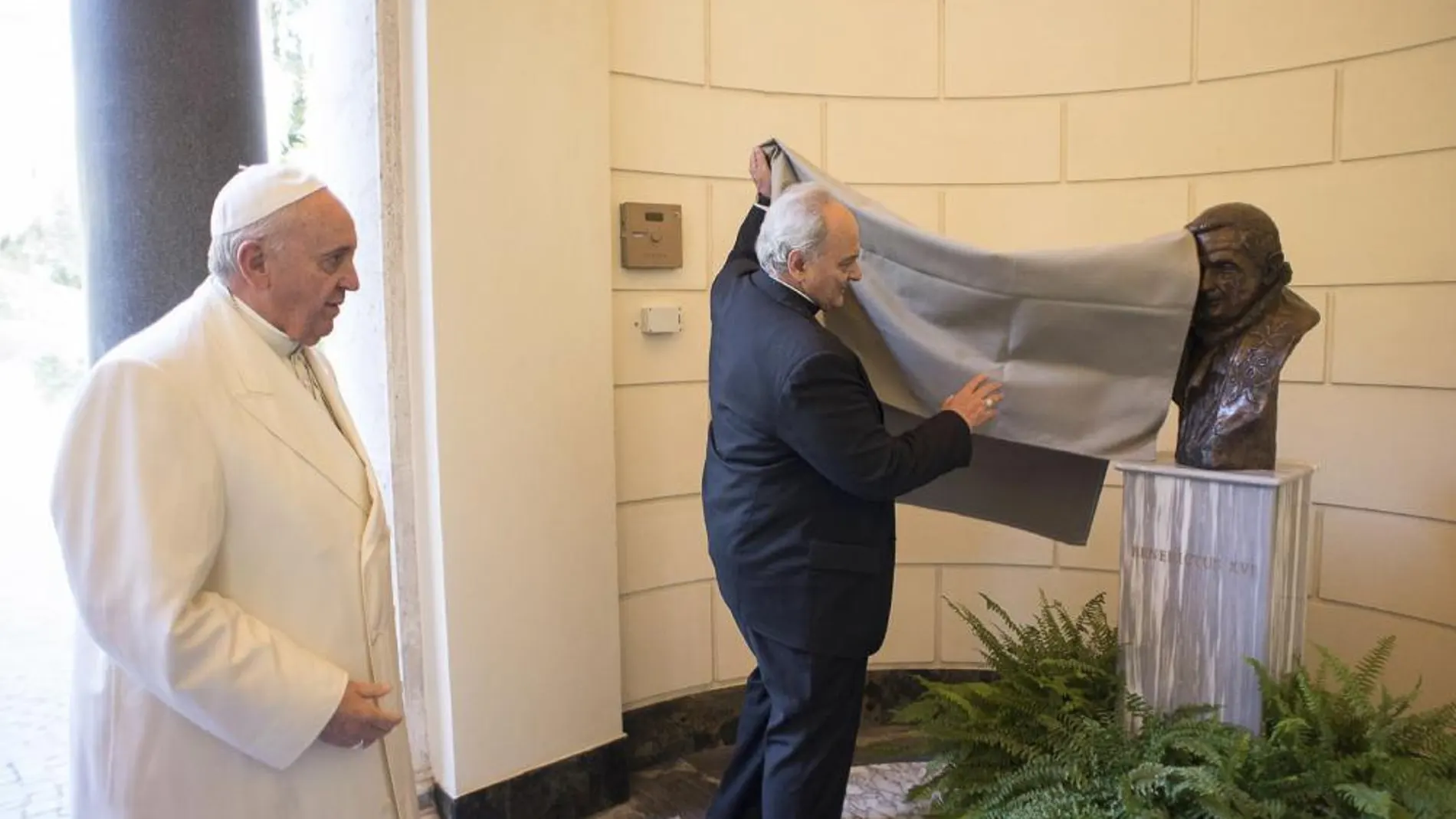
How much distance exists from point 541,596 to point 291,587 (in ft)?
4.23

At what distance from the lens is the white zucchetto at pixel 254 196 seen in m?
1.31

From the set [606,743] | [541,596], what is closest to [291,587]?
[541,596]

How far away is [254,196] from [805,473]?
1.14 meters

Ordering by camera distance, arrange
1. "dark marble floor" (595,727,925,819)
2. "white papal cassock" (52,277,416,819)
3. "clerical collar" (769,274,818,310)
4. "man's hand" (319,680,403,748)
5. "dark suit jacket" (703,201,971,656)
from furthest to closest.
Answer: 1. "dark marble floor" (595,727,925,819)
2. "clerical collar" (769,274,818,310)
3. "dark suit jacket" (703,201,971,656)
4. "man's hand" (319,680,403,748)
5. "white papal cassock" (52,277,416,819)

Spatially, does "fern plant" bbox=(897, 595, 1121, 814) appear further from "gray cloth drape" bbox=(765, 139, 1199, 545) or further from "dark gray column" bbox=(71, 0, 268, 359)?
"dark gray column" bbox=(71, 0, 268, 359)

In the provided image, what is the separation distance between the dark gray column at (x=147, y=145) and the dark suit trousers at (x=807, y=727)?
1.48m

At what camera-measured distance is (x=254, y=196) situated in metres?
1.31

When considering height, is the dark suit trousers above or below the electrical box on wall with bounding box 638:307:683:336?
below

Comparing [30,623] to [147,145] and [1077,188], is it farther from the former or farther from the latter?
[1077,188]

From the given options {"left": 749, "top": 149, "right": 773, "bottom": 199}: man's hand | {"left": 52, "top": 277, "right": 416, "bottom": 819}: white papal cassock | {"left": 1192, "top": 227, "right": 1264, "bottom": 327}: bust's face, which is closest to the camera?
{"left": 52, "top": 277, "right": 416, "bottom": 819}: white papal cassock

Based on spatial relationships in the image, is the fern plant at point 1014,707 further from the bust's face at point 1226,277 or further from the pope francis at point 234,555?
the pope francis at point 234,555

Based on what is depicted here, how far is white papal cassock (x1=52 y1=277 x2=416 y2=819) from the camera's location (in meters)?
1.17

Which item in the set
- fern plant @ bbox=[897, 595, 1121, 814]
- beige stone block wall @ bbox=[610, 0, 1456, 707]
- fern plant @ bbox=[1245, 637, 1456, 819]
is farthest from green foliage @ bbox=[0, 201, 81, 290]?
fern plant @ bbox=[1245, 637, 1456, 819]

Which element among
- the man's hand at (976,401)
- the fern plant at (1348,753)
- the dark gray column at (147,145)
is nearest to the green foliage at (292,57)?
the dark gray column at (147,145)
